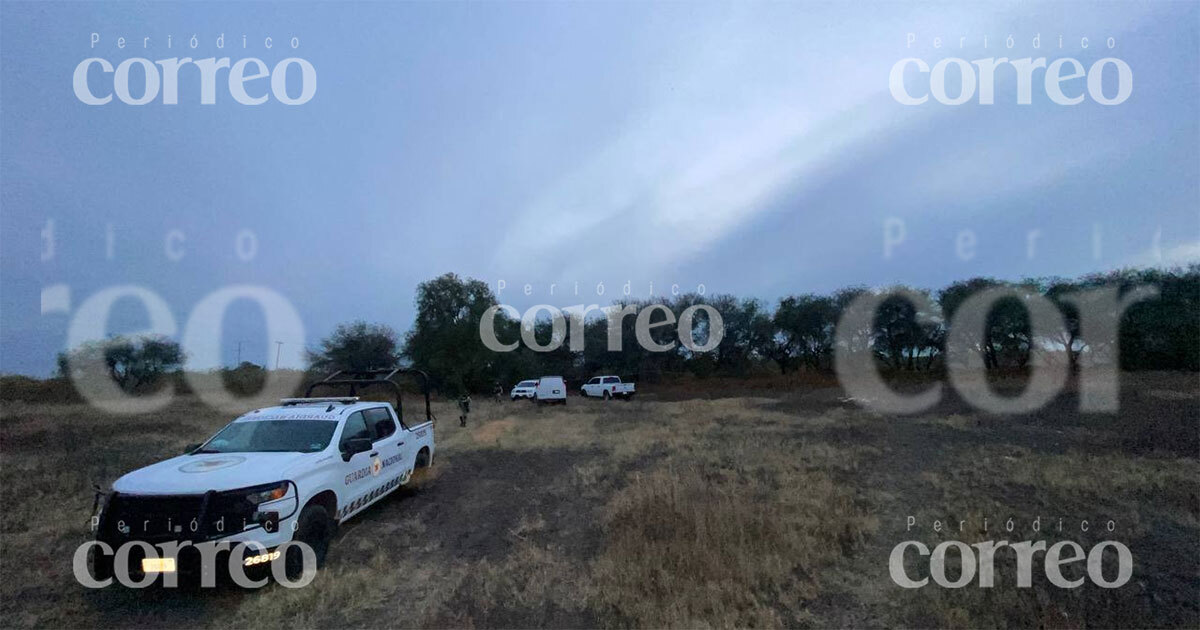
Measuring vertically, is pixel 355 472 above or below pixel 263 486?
below

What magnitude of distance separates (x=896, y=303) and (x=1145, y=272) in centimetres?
1487

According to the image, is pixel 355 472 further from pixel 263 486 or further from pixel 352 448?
pixel 263 486

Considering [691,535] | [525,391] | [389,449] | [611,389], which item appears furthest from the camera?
A: [525,391]

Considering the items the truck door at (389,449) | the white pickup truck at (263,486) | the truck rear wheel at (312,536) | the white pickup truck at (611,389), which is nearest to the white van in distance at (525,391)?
the white pickup truck at (611,389)

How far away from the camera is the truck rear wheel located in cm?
607

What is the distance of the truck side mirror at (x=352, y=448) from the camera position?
7406 mm

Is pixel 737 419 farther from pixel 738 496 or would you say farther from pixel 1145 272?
pixel 1145 272

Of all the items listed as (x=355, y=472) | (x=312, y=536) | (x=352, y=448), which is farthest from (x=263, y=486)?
(x=355, y=472)

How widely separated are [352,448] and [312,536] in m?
1.20

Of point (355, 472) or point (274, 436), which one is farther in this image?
point (355, 472)

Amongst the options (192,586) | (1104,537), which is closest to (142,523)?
(192,586)

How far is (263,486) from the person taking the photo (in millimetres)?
5930

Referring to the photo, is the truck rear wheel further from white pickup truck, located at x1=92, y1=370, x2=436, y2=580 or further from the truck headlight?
the truck headlight

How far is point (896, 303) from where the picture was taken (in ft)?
160
